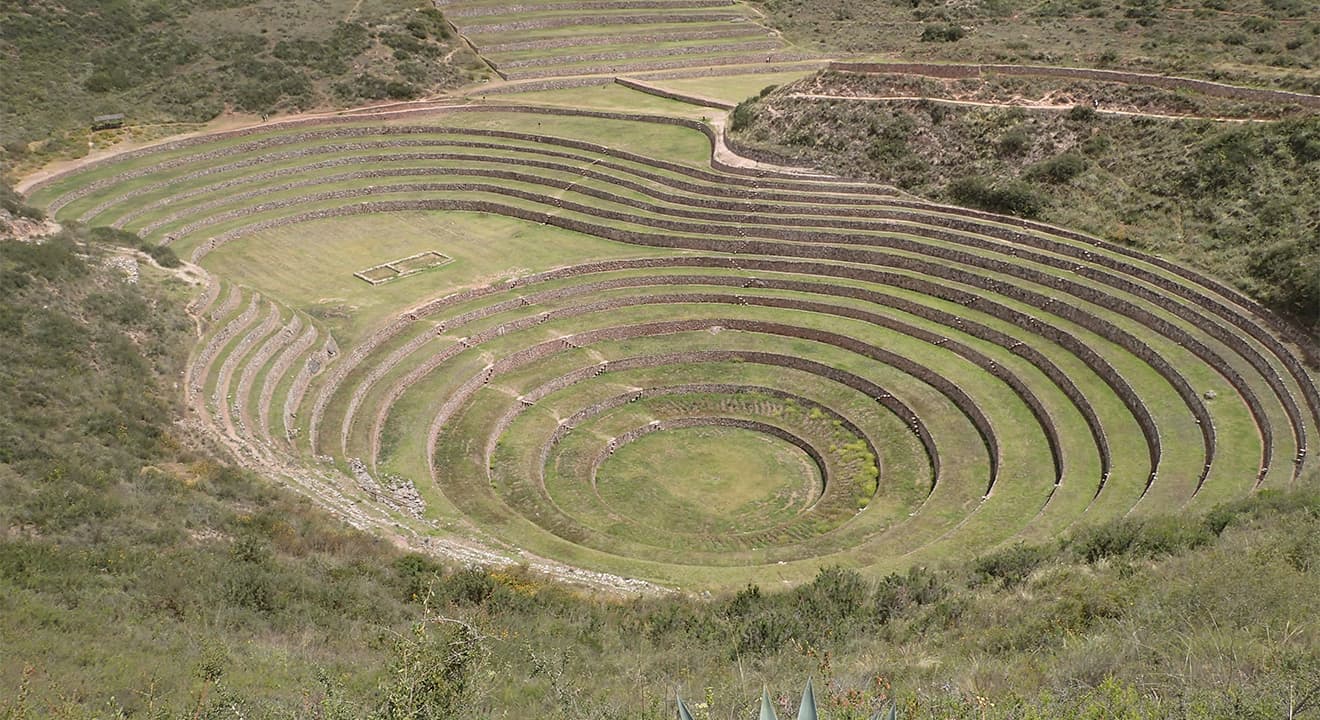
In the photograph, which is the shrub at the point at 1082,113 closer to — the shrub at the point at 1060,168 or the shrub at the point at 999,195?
the shrub at the point at 1060,168

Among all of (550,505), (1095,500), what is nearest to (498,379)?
(550,505)

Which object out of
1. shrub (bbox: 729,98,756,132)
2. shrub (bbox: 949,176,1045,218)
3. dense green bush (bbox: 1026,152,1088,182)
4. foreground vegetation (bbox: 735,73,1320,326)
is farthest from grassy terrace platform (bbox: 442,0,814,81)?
dense green bush (bbox: 1026,152,1088,182)

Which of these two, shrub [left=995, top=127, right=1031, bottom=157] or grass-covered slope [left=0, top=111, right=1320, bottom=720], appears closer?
grass-covered slope [left=0, top=111, right=1320, bottom=720]

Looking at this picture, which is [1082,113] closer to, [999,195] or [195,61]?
[999,195]

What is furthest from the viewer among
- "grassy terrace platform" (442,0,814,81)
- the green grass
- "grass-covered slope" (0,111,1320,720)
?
"grassy terrace platform" (442,0,814,81)

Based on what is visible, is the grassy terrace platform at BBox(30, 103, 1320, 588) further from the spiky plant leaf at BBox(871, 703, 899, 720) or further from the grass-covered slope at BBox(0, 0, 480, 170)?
the spiky plant leaf at BBox(871, 703, 899, 720)

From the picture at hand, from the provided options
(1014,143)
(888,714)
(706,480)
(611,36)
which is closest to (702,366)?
(706,480)

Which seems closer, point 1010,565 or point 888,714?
point 888,714
